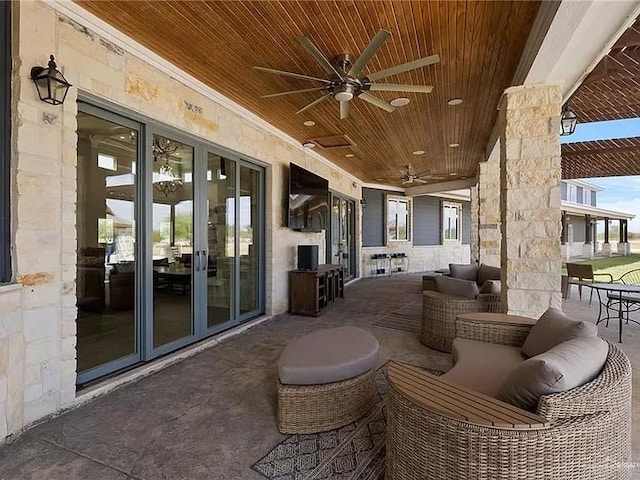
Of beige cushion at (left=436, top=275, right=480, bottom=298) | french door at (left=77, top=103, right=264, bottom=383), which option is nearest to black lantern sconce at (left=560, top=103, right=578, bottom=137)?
beige cushion at (left=436, top=275, right=480, bottom=298)

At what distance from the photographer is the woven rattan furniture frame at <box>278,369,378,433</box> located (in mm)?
2168

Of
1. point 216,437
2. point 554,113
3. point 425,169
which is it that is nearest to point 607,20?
point 554,113

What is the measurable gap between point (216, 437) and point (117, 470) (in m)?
0.55

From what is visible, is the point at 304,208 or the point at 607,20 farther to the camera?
the point at 304,208

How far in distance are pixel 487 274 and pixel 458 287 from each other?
143 centimetres

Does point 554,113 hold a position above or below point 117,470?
above

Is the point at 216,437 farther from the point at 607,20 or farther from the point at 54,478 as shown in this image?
the point at 607,20

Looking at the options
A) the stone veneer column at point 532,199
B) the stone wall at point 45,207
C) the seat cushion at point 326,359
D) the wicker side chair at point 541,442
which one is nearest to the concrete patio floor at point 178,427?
the stone wall at point 45,207

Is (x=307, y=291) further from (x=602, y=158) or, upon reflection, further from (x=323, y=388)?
(x=602, y=158)

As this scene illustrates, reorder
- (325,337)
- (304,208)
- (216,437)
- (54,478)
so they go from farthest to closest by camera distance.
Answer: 1. (304,208)
2. (325,337)
3. (216,437)
4. (54,478)

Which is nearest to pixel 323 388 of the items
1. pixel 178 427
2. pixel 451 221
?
pixel 178 427

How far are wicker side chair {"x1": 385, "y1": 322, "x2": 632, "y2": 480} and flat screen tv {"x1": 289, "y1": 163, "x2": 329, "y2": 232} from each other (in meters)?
4.55

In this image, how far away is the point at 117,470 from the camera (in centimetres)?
185

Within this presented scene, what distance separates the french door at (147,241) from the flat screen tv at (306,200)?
1342mm
